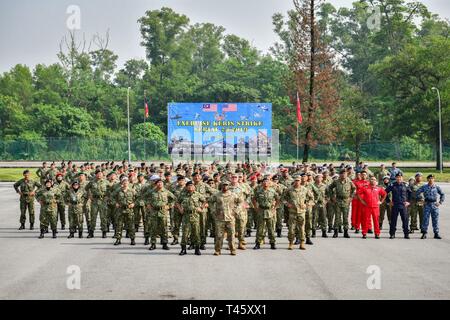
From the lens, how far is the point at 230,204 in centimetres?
1606

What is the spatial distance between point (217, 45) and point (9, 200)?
7965cm

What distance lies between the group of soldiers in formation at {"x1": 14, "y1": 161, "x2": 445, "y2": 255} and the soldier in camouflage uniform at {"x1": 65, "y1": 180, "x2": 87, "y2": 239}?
3 cm

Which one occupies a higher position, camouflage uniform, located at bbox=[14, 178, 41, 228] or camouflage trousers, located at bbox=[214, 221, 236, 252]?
camouflage uniform, located at bbox=[14, 178, 41, 228]

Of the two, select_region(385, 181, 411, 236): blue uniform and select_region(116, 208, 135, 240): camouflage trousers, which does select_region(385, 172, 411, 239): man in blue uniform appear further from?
select_region(116, 208, 135, 240): camouflage trousers

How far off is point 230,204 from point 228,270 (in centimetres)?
266

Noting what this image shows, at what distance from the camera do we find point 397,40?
294ft

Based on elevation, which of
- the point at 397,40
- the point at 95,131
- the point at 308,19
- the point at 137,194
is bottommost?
the point at 137,194

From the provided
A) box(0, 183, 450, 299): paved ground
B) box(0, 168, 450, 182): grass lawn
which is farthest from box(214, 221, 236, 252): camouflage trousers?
box(0, 168, 450, 182): grass lawn

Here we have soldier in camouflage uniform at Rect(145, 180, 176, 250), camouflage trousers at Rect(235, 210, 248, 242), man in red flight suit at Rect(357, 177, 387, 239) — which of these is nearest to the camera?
soldier in camouflage uniform at Rect(145, 180, 176, 250)

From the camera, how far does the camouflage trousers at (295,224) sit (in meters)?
16.8

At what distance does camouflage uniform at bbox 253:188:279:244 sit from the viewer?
1698cm

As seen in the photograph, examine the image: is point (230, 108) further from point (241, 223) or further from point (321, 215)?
point (241, 223)
